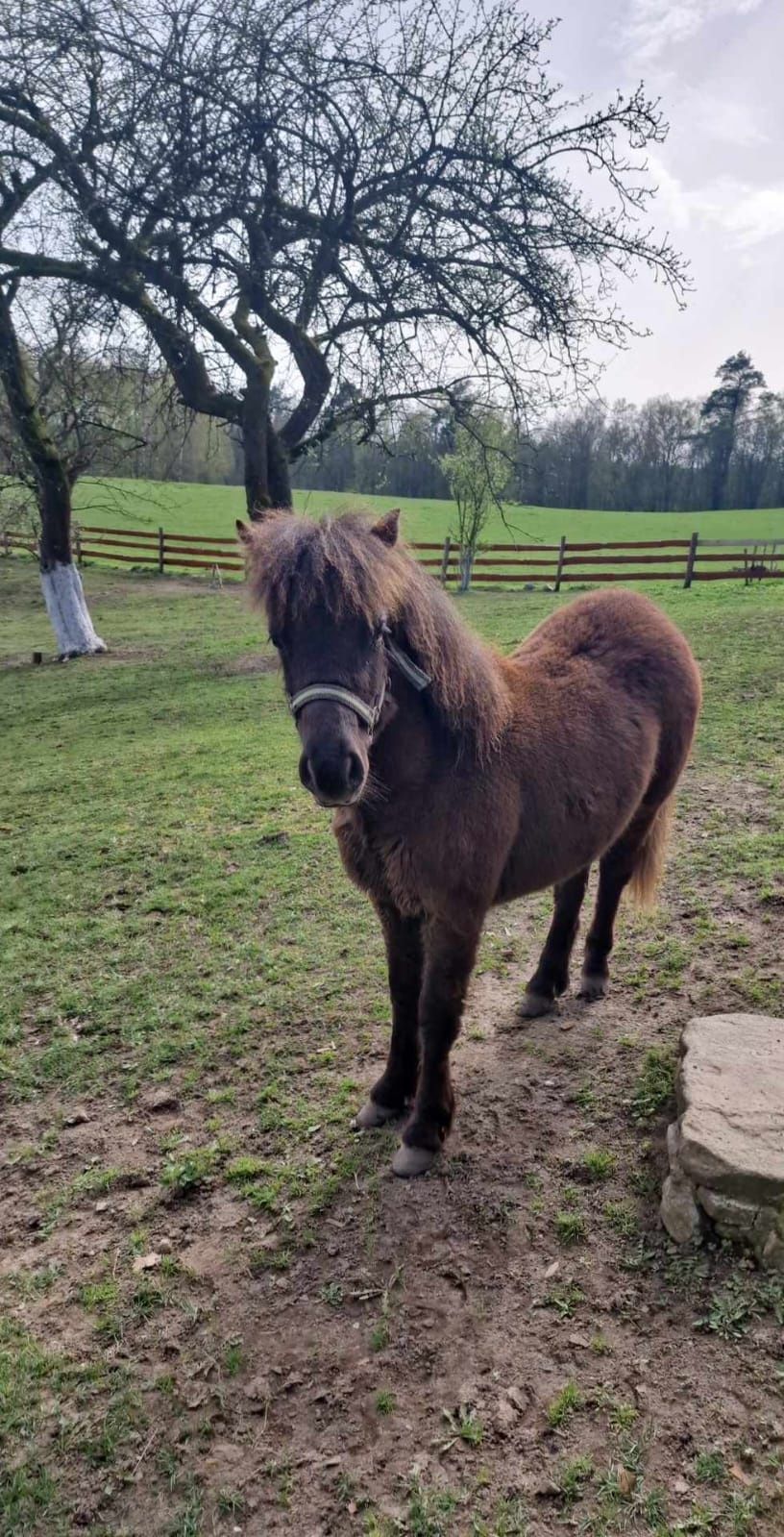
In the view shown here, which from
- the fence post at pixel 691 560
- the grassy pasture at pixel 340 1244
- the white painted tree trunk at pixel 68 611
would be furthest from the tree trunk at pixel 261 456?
the fence post at pixel 691 560

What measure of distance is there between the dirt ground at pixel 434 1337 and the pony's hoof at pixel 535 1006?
1.22 feet

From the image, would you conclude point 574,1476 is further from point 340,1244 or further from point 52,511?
point 52,511

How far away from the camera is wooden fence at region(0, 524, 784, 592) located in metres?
19.8

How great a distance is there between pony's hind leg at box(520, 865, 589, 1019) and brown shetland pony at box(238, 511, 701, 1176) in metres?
0.07

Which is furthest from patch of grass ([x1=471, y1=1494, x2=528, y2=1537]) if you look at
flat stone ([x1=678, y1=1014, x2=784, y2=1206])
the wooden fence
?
the wooden fence

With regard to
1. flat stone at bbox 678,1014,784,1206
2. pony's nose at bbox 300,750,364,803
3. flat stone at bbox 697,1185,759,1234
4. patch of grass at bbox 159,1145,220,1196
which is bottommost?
patch of grass at bbox 159,1145,220,1196

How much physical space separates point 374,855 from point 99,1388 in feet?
5.38

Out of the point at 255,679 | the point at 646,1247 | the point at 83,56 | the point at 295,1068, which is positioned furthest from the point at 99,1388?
the point at 83,56

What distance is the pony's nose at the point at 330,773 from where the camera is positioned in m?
1.96

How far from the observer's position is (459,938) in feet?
8.34

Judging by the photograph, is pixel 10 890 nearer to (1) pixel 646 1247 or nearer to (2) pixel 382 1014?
(2) pixel 382 1014

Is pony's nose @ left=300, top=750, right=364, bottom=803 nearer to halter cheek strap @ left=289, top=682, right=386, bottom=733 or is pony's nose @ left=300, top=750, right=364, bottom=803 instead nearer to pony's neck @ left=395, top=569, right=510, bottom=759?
halter cheek strap @ left=289, top=682, right=386, bottom=733

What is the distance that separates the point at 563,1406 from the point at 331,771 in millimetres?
1656

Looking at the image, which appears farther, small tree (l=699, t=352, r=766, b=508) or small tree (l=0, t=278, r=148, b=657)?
small tree (l=699, t=352, r=766, b=508)
